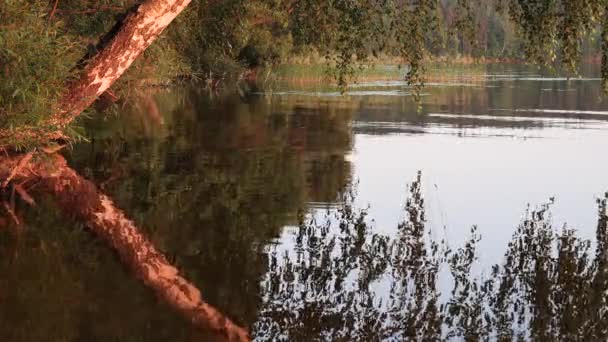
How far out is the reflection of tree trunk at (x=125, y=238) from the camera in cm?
1077

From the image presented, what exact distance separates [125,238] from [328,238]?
3.34m

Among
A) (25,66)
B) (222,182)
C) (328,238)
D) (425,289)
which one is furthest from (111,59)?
(425,289)

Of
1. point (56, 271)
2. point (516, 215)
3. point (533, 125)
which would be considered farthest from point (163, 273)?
point (533, 125)

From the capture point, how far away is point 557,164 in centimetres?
2661

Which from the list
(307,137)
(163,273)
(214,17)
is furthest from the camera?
(307,137)

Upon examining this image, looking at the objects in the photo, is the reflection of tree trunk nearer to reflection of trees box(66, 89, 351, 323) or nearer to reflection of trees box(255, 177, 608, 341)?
reflection of trees box(66, 89, 351, 323)

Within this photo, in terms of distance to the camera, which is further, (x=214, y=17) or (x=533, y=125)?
(x=533, y=125)

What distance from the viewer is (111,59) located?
59.5 ft

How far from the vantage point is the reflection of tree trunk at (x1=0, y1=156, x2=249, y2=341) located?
1077 centimetres

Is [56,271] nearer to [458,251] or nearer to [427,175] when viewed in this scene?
[458,251]

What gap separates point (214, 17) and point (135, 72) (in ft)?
11.5

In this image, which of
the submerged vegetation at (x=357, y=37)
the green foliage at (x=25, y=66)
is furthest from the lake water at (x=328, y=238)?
the submerged vegetation at (x=357, y=37)

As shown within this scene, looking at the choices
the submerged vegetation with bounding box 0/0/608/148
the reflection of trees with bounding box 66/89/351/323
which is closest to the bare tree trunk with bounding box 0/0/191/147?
the submerged vegetation with bounding box 0/0/608/148

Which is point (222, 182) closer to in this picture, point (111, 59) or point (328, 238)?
point (111, 59)
